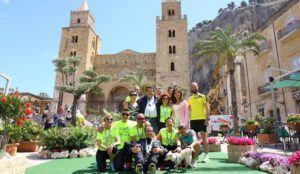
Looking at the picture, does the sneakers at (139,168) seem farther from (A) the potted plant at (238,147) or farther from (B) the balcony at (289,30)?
(B) the balcony at (289,30)

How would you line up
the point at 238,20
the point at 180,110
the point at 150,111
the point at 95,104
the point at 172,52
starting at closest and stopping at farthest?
the point at 150,111, the point at 180,110, the point at 172,52, the point at 95,104, the point at 238,20

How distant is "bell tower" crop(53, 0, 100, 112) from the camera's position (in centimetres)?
3478

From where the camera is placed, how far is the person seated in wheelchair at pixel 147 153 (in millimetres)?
4094

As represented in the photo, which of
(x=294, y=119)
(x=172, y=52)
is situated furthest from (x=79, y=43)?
(x=294, y=119)

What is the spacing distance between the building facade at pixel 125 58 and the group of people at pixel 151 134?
1058 inches

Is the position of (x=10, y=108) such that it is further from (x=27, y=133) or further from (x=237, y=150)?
(x=27, y=133)

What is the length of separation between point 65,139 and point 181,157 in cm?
424

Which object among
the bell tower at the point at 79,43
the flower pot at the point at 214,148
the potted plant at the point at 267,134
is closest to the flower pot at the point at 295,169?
the flower pot at the point at 214,148

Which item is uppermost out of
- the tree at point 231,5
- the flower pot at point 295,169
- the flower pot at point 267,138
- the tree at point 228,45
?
the tree at point 231,5

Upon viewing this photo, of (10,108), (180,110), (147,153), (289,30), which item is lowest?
(147,153)

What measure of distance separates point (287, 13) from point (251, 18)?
114 ft

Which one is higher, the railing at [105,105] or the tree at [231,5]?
the tree at [231,5]

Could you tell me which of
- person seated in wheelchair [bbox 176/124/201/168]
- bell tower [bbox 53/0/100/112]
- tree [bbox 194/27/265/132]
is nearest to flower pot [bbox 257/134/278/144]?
tree [bbox 194/27/265/132]

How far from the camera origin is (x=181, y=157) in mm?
4480
